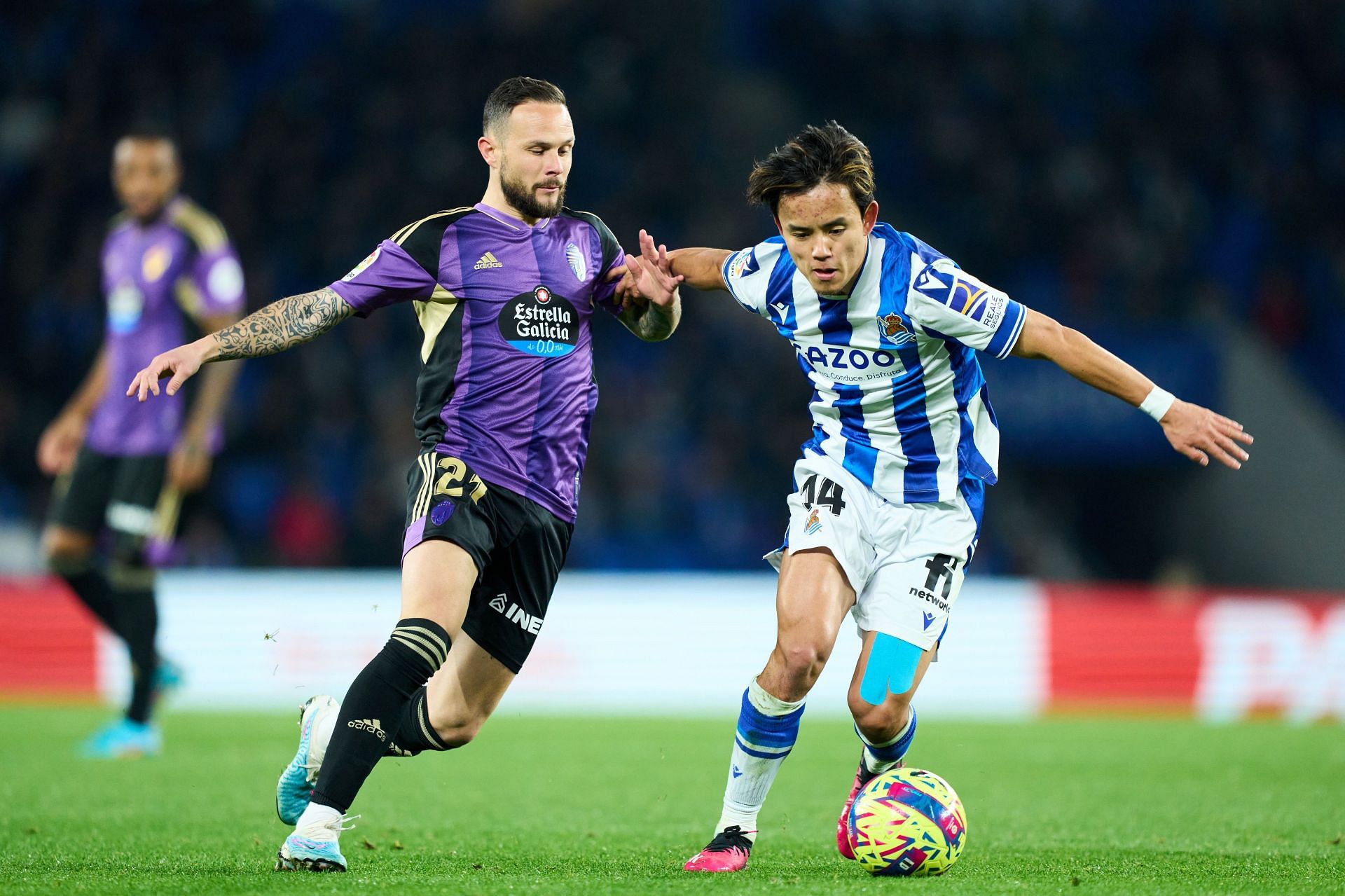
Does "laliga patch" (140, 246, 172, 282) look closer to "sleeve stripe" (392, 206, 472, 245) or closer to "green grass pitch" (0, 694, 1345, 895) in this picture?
"green grass pitch" (0, 694, 1345, 895)

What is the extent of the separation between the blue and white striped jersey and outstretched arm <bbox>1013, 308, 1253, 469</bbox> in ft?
0.51

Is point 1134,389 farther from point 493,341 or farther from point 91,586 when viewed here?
point 91,586

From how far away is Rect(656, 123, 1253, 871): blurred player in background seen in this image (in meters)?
4.67

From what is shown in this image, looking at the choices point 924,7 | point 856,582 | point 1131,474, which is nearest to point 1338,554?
point 1131,474

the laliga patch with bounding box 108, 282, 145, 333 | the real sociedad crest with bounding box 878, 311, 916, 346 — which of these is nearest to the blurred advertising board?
the laliga patch with bounding box 108, 282, 145, 333

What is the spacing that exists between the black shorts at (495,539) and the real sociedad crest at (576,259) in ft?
2.67

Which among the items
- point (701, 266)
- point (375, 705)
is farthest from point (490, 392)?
point (375, 705)

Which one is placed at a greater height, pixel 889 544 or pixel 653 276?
pixel 653 276

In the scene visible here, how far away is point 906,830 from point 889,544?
994mm

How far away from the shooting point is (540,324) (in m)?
4.89

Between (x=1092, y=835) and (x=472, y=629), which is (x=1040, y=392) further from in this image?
(x=472, y=629)

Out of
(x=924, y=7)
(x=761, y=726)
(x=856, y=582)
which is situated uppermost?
(x=924, y=7)

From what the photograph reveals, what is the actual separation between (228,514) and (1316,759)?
407 inches

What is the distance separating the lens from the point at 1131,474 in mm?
18922
